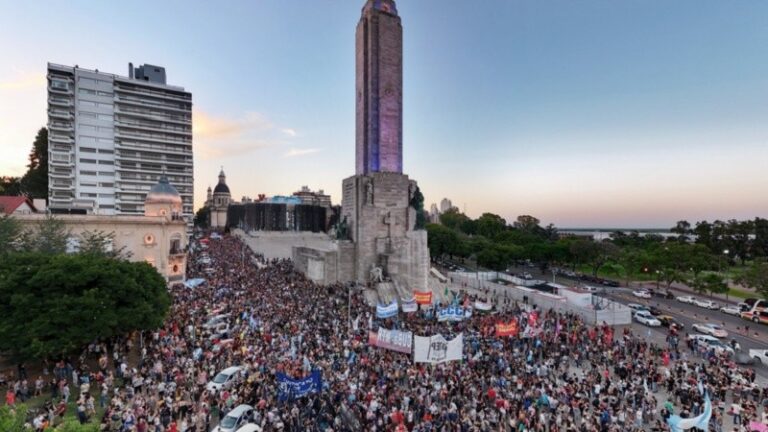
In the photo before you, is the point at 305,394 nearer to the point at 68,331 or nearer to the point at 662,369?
the point at 68,331

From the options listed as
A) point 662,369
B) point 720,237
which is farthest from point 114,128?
point 720,237

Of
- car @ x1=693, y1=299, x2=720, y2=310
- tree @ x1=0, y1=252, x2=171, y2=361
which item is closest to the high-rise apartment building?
tree @ x1=0, y1=252, x2=171, y2=361

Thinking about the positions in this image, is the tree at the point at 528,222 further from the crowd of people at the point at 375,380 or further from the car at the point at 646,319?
the crowd of people at the point at 375,380

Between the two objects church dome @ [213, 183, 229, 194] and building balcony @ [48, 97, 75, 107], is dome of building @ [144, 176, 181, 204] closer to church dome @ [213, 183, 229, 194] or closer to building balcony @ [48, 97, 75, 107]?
building balcony @ [48, 97, 75, 107]

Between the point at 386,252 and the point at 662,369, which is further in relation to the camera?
the point at 386,252

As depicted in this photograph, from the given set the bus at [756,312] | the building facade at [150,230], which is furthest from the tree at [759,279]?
the building facade at [150,230]

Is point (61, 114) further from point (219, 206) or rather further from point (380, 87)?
point (219, 206)
